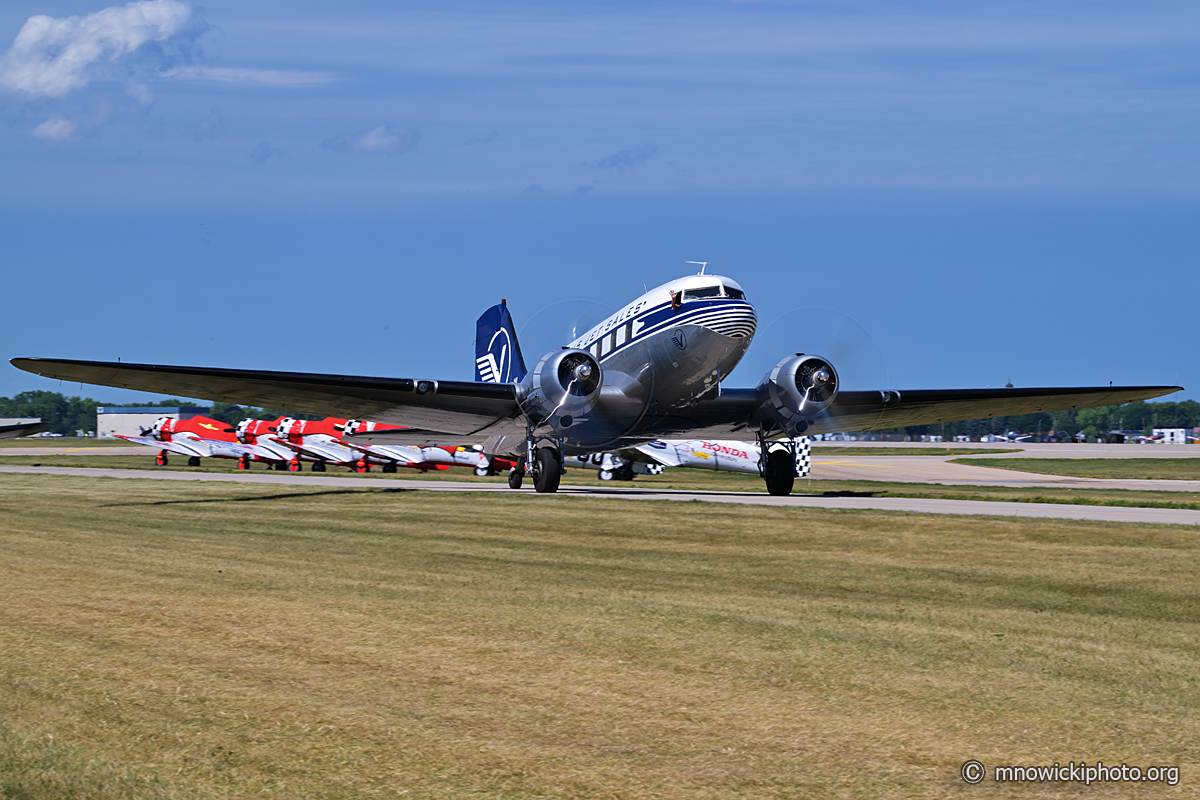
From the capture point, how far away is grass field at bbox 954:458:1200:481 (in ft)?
204

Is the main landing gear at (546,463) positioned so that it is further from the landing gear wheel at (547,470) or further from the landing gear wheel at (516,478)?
the landing gear wheel at (516,478)

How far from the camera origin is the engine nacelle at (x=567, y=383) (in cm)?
2994

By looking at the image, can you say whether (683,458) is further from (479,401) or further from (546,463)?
(479,401)

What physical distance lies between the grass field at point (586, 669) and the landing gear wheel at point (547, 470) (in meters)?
15.6

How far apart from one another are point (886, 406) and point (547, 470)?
11.4 metres

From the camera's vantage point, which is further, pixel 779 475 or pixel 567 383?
pixel 779 475

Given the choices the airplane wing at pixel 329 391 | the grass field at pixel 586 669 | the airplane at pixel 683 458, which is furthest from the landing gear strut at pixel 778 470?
the airplane at pixel 683 458

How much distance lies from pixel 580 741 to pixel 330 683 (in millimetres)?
2496

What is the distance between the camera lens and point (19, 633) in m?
9.90

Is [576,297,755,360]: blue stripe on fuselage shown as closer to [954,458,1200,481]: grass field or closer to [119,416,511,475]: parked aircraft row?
[119,416,511,475]: parked aircraft row

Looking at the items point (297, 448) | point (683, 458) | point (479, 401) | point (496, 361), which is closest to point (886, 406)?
point (479, 401)

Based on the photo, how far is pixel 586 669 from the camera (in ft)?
28.9

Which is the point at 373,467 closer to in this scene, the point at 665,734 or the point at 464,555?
the point at 464,555

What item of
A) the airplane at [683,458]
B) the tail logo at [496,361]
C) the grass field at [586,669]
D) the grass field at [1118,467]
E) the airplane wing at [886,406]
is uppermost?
the tail logo at [496,361]
